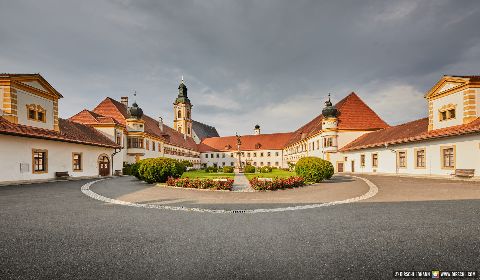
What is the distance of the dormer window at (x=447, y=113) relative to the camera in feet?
64.9

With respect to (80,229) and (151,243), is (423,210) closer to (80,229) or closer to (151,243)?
(151,243)

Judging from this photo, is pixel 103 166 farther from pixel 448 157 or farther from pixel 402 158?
pixel 448 157

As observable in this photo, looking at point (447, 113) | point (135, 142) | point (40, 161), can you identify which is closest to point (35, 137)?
point (40, 161)

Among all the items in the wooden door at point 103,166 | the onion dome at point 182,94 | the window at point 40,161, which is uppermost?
the onion dome at point 182,94

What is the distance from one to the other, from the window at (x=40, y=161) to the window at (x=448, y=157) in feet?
106

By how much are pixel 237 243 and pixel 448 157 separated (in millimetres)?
21797

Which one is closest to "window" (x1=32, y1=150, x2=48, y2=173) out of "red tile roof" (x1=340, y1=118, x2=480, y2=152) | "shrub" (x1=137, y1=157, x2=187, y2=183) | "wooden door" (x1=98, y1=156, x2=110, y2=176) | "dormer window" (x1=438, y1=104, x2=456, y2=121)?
"wooden door" (x1=98, y1=156, x2=110, y2=176)

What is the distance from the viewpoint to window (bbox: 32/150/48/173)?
706 inches

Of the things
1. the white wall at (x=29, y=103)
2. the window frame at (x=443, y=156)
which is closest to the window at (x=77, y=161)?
the white wall at (x=29, y=103)

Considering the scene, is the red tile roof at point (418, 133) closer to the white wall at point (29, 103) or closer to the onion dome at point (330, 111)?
the onion dome at point (330, 111)

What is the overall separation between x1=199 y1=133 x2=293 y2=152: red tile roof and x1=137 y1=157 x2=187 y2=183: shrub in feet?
184

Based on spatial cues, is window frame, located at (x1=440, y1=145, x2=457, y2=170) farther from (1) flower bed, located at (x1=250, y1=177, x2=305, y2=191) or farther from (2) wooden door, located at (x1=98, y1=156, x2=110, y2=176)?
(2) wooden door, located at (x1=98, y1=156, x2=110, y2=176)

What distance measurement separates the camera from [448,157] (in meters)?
18.8

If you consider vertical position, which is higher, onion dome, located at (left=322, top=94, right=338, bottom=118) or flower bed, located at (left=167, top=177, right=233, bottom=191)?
onion dome, located at (left=322, top=94, right=338, bottom=118)
